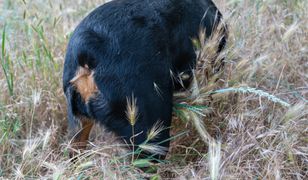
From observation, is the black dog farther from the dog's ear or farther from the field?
the field

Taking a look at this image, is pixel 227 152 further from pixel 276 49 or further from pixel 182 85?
pixel 276 49

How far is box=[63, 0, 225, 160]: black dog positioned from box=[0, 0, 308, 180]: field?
0.70ft

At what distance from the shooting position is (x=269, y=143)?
300cm

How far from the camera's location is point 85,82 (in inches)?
105

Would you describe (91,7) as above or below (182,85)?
above

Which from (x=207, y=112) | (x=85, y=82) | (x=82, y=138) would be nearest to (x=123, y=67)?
(x=85, y=82)

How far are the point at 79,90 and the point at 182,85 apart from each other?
64cm

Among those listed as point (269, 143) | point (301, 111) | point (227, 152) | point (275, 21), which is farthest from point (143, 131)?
point (275, 21)

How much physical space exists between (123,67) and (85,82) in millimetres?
231

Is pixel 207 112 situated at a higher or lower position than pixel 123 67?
lower

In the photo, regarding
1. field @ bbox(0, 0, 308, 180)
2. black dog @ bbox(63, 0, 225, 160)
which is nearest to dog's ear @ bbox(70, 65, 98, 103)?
black dog @ bbox(63, 0, 225, 160)

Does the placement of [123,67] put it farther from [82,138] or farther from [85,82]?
[82,138]

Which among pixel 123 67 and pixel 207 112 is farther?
pixel 207 112

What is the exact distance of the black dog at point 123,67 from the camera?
2.61 metres
